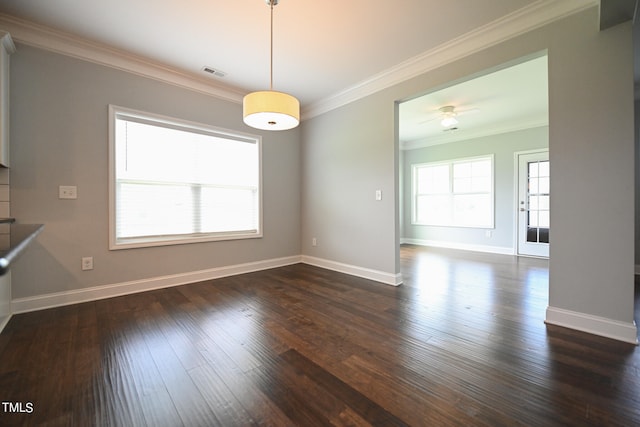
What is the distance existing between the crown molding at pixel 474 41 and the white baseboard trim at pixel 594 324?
93.9 inches

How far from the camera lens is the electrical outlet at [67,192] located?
2.55 m

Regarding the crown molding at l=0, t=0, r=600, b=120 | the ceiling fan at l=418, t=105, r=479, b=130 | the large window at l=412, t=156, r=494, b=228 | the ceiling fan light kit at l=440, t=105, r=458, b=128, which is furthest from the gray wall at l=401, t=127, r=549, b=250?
the crown molding at l=0, t=0, r=600, b=120

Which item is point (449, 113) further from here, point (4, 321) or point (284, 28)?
point (4, 321)

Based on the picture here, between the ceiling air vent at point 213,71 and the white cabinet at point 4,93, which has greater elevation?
the ceiling air vent at point 213,71

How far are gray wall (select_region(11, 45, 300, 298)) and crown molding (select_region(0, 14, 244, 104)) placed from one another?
66 mm

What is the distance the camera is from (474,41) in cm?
251

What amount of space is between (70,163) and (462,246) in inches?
272

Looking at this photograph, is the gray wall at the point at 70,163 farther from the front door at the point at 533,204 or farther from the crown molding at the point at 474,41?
the front door at the point at 533,204

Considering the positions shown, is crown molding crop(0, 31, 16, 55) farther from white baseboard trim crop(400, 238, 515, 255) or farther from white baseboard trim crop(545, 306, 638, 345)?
white baseboard trim crop(400, 238, 515, 255)

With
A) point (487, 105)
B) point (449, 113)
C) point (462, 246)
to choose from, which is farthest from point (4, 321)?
point (462, 246)

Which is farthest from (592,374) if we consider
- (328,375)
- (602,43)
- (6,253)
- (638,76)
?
(638,76)

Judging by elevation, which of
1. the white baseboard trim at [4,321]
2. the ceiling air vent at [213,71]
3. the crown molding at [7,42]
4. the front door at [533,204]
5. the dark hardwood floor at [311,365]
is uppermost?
the ceiling air vent at [213,71]

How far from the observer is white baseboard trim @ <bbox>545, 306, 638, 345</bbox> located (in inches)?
72.7

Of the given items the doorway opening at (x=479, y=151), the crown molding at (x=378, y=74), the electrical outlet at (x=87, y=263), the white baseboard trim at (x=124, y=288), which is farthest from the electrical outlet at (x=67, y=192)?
the doorway opening at (x=479, y=151)
